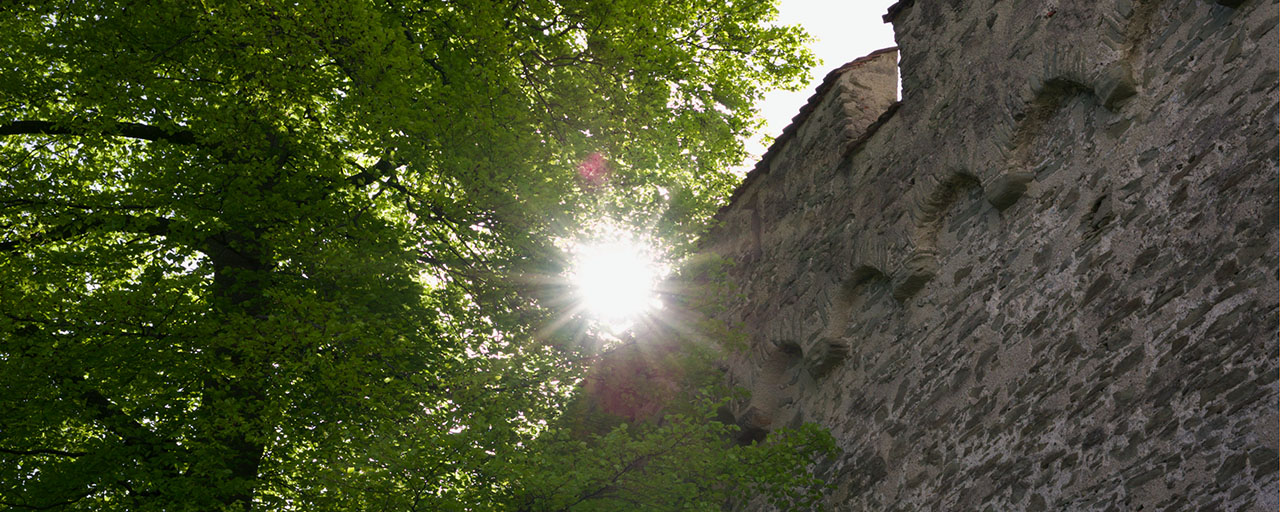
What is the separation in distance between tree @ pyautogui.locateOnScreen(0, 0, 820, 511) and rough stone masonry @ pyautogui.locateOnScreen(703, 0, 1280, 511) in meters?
1.52

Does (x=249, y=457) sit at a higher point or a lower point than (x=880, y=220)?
lower

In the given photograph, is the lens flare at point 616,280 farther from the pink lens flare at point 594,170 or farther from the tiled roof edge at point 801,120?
the tiled roof edge at point 801,120

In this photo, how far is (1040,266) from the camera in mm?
6602

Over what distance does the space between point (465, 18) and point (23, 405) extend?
14.6 feet

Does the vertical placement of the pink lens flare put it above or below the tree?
above

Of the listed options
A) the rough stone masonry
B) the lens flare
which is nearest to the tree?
the lens flare

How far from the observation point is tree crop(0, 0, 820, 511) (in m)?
6.96

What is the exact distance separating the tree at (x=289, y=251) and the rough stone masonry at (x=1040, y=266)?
5.00 feet

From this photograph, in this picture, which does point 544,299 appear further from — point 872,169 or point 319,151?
point 872,169

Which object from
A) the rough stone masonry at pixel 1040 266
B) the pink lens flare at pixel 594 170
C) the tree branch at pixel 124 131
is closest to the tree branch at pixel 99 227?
the tree branch at pixel 124 131

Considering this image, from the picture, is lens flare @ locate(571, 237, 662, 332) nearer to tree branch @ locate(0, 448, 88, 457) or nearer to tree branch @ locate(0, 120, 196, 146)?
tree branch @ locate(0, 120, 196, 146)

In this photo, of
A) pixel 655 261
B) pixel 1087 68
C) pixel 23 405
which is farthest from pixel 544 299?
pixel 1087 68

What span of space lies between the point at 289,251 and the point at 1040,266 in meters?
5.63

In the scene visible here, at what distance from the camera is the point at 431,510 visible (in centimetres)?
669
